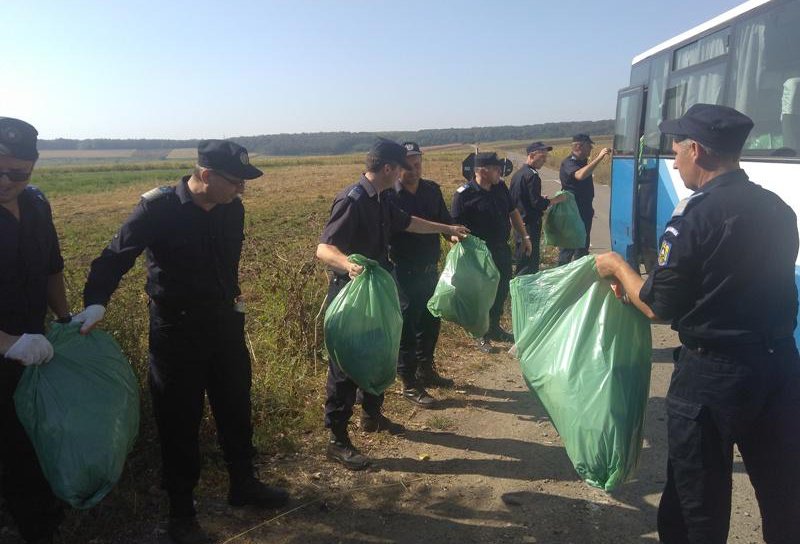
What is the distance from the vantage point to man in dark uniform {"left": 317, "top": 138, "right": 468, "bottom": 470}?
3580 millimetres

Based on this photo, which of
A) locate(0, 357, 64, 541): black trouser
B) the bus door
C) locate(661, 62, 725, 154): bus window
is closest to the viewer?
locate(0, 357, 64, 541): black trouser

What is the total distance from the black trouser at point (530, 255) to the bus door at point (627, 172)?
3.34 ft

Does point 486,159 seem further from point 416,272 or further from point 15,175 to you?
point 15,175

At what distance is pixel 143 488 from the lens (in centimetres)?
329

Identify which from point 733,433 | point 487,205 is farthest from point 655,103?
point 733,433

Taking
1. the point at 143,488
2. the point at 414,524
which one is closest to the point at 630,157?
the point at 414,524

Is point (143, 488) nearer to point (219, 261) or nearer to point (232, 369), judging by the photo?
point (232, 369)

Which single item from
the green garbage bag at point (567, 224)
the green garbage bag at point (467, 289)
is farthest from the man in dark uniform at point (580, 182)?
the green garbage bag at point (467, 289)

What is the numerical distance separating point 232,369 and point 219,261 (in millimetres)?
555

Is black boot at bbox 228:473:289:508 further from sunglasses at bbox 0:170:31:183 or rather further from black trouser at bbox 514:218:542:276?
black trouser at bbox 514:218:542:276

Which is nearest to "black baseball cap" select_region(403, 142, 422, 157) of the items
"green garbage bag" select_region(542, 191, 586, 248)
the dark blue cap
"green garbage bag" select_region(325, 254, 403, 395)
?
"green garbage bag" select_region(325, 254, 403, 395)

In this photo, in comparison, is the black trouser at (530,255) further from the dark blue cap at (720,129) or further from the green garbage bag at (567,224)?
the dark blue cap at (720,129)

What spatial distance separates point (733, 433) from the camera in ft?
6.76

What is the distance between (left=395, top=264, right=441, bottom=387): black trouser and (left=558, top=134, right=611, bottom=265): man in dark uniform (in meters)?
2.67
